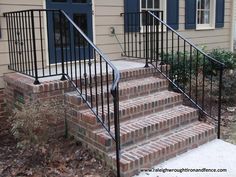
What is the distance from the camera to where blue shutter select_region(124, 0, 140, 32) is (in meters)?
6.17

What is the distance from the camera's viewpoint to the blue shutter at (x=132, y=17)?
6168mm

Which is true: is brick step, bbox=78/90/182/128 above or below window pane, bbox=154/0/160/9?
below

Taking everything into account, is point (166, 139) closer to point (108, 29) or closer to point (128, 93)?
point (128, 93)

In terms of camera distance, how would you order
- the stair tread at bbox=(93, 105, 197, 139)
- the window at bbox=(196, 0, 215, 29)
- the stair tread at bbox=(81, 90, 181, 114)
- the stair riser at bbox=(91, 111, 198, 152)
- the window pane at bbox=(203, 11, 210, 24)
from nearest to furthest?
the stair riser at bbox=(91, 111, 198, 152), the stair tread at bbox=(93, 105, 197, 139), the stair tread at bbox=(81, 90, 181, 114), the window at bbox=(196, 0, 215, 29), the window pane at bbox=(203, 11, 210, 24)

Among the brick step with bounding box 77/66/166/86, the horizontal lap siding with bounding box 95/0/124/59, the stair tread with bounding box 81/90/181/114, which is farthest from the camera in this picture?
the horizontal lap siding with bounding box 95/0/124/59

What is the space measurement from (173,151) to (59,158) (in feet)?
4.29

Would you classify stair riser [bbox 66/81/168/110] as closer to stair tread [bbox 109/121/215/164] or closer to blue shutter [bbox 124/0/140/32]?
stair tread [bbox 109/121/215/164]

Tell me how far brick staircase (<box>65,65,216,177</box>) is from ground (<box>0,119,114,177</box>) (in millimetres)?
129

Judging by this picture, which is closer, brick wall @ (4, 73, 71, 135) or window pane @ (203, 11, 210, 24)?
brick wall @ (4, 73, 71, 135)

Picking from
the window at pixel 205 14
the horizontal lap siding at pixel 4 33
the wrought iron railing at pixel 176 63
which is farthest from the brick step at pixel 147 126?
the window at pixel 205 14

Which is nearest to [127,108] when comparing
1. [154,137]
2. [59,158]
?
[154,137]

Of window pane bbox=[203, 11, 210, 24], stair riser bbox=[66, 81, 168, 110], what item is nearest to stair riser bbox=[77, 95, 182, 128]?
stair riser bbox=[66, 81, 168, 110]

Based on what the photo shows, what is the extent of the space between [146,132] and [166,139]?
275mm

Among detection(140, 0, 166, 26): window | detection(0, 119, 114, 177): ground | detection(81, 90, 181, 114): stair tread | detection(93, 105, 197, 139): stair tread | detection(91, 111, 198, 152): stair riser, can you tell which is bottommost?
detection(0, 119, 114, 177): ground
